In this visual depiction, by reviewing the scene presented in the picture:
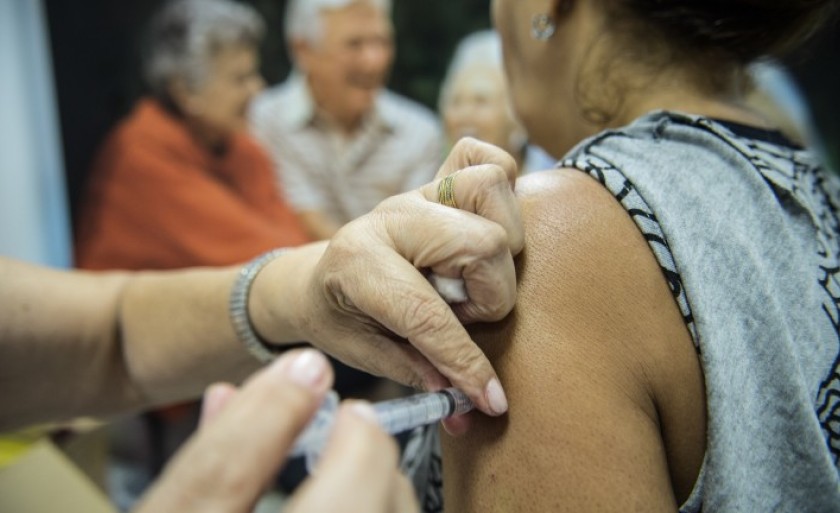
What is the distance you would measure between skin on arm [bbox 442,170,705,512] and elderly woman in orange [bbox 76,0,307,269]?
6.10 feet

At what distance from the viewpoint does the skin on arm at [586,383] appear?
61 cm

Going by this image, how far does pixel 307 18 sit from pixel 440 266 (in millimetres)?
2180

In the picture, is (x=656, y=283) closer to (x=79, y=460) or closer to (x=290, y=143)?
(x=79, y=460)

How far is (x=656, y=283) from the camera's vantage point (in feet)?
2.17

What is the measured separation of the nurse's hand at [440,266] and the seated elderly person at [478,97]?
2160mm

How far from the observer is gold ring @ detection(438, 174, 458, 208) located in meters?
0.65

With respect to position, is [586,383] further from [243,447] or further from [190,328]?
[190,328]

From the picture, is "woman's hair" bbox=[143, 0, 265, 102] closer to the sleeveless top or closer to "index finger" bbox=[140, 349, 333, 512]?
the sleeveless top

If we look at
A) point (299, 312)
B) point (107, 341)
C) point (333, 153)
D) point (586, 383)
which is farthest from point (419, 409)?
point (333, 153)

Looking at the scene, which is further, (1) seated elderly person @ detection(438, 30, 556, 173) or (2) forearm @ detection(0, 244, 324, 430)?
(1) seated elderly person @ detection(438, 30, 556, 173)

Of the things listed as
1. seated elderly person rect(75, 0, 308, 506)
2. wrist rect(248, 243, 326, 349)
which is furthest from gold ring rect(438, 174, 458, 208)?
seated elderly person rect(75, 0, 308, 506)

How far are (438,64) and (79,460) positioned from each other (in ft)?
6.75

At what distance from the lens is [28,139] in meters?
2.32

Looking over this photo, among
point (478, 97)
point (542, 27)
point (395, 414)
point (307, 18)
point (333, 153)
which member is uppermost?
point (542, 27)
